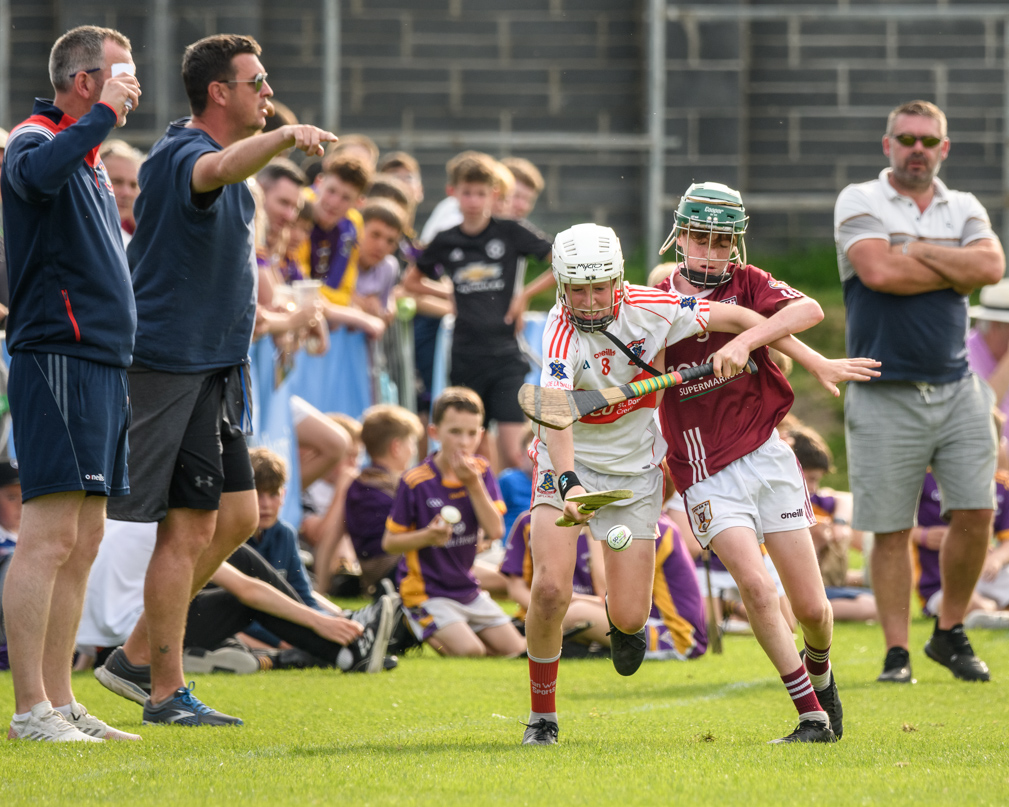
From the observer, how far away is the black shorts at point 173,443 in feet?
18.2

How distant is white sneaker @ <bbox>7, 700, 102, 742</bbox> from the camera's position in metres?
4.89

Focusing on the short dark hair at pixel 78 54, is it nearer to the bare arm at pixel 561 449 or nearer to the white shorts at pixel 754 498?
the bare arm at pixel 561 449

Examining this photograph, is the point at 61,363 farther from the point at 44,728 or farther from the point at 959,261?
the point at 959,261

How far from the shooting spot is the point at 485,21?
1558 centimetres

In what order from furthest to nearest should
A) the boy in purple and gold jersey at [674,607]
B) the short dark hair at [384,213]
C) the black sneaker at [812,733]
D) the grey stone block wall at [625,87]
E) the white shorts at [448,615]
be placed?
the grey stone block wall at [625,87], the short dark hair at [384,213], the white shorts at [448,615], the boy in purple and gold jersey at [674,607], the black sneaker at [812,733]

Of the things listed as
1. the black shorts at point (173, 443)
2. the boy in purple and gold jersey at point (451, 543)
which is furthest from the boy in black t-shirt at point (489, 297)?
the black shorts at point (173, 443)

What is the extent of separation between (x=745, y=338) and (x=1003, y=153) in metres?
11.4

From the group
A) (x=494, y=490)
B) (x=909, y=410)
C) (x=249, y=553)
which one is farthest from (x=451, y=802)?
(x=494, y=490)

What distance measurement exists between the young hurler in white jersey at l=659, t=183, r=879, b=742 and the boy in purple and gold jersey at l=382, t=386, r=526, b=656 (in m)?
2.72

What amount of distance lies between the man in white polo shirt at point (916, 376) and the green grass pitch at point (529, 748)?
59 centimetres

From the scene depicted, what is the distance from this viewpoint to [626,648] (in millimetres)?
5445

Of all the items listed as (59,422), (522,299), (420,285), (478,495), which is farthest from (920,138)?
(420,285)

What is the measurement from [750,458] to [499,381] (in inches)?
226

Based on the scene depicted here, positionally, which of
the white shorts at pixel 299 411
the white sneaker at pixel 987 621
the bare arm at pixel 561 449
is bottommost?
the white sneaker at pixel 987 621
